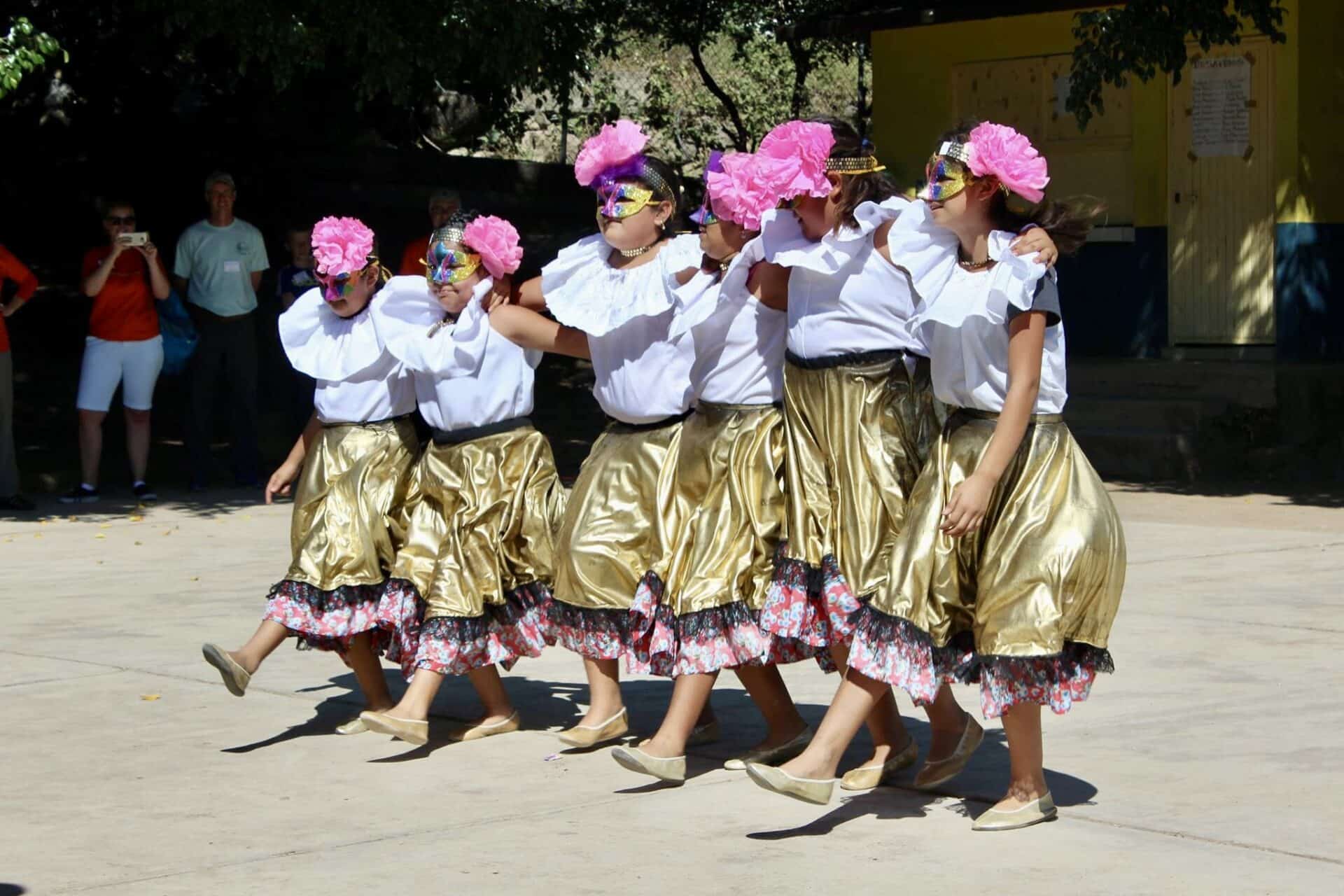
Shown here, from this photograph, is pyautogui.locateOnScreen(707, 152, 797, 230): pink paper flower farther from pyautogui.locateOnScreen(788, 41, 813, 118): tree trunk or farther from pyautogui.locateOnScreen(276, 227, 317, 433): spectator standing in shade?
pyautogui.locateOnScreen(788, 41, 813, 118): tree trunk

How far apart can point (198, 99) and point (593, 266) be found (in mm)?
16505

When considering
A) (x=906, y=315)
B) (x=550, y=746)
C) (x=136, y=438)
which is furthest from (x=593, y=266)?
(x=136, y=438)

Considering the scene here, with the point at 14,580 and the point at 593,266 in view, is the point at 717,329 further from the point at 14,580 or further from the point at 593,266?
the point at 14,580

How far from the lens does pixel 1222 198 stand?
649 inches

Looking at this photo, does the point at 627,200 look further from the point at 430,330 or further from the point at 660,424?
the point at 430,330

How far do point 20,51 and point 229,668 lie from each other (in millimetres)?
6912

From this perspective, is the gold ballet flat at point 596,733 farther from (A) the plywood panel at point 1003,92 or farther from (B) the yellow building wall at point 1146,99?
(A) the plywood panel at point 1003,92

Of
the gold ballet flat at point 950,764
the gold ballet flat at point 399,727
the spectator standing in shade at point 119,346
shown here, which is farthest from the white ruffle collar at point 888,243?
the spectator standing in shade at point 119,346

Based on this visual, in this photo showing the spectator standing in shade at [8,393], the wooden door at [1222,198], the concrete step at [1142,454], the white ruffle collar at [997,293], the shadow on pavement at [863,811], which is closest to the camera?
the white ruffle collar at [997,293]

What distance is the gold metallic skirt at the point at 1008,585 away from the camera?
4.98 meters

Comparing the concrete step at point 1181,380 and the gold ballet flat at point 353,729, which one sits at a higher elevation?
the concrete step at point 1181,380

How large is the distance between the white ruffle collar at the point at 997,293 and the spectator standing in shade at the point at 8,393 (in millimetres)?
8743

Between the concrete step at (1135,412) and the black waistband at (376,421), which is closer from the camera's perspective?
the black waistband at (376,421)

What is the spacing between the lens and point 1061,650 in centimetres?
500
